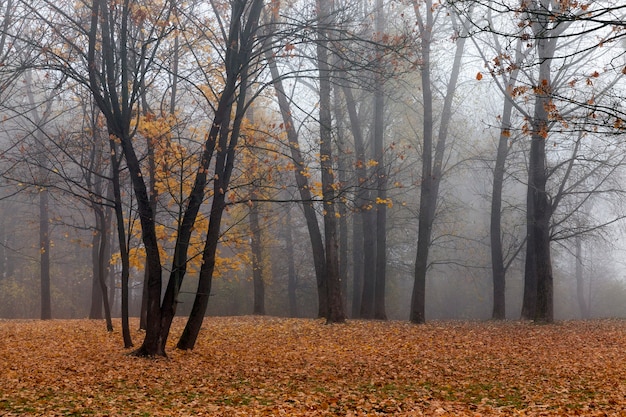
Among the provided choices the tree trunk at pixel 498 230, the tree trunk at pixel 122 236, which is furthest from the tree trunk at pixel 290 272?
the tree trunk at pixel 122 236

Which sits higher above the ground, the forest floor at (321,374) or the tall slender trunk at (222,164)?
the tall slender trunk at (222,164)

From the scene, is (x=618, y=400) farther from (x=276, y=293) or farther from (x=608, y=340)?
(x=276, y=293)

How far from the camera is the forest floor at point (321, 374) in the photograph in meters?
7.01

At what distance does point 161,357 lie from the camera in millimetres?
10469

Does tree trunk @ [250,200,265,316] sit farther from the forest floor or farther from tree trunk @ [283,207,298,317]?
the forest floor

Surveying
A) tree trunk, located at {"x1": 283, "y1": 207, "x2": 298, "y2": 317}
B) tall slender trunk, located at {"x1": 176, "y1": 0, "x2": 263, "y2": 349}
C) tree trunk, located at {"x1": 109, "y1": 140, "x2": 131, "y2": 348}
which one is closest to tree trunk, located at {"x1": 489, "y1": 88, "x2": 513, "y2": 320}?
tree trunk, located at {"x1": 283, "y1": 207, "x2": 298, "y2": 317}

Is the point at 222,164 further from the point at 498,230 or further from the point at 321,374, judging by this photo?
the point at 498,230

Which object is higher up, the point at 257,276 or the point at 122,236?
the point at 122,236

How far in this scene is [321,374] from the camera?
30.7 feet

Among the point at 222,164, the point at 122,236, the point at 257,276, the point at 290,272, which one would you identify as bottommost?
the point at 257,276

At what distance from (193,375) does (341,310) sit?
25.9 feet

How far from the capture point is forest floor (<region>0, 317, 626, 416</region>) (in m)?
7.01

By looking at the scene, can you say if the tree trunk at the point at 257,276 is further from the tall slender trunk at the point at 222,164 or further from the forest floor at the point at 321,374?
the tall slender trunk at the point at 222,164

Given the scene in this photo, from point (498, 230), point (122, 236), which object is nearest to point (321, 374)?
point (122, 236)
